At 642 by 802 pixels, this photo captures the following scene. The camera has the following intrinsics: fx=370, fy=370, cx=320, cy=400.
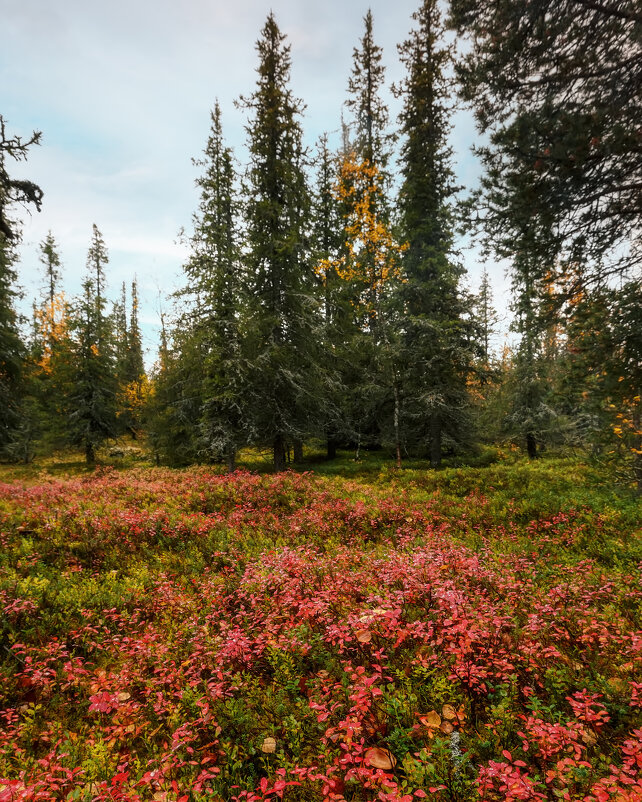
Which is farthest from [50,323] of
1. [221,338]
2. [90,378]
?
[221,338]

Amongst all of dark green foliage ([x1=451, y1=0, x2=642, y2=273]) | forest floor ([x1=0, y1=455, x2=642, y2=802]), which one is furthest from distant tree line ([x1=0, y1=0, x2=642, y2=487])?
forest floor ([x1=0, y1=455, x2=642, y2=802])

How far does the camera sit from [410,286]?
54.0ft

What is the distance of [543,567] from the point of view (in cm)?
627

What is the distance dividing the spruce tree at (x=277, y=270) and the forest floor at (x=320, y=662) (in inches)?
315

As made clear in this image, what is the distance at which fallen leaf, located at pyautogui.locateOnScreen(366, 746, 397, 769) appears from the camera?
2879mm

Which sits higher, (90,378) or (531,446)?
(90,378)

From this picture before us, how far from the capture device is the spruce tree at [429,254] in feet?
52.9

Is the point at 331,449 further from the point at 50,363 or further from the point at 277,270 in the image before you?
the point at 50,363

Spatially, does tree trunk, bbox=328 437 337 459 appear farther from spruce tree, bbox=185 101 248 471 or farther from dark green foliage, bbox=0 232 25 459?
dark green foliage, bbox=0 232 25 459

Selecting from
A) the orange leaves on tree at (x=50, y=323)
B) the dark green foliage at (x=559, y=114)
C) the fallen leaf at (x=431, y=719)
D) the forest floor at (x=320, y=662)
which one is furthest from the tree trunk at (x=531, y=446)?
the orange leaves on tree at (x=50, y=323)

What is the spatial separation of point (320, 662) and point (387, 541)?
379 cm

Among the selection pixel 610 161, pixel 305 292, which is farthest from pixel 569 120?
pixel 305 292

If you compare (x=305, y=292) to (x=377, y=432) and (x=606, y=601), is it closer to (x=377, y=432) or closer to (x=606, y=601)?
(x=377, y=432)

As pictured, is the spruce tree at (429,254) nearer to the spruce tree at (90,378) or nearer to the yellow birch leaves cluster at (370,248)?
the yellow birch leaves cluster at (370,248)
